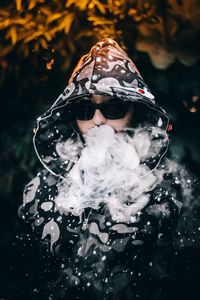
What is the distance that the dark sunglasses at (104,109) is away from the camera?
7.77 feet

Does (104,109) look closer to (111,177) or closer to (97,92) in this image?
(97,92)

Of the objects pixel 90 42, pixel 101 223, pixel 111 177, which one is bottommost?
pixel 101 223

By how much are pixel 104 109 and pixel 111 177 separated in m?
0.36

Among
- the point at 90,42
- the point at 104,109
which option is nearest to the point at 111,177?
the point at 104,109

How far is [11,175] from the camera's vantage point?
3.33 metres

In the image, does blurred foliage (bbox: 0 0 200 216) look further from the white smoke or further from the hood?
the white smoke

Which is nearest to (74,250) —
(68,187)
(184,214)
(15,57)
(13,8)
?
(68,187)

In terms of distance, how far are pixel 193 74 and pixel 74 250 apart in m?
1.33

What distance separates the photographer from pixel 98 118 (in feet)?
7.72

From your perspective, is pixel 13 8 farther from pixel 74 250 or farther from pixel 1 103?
pixel 74 250

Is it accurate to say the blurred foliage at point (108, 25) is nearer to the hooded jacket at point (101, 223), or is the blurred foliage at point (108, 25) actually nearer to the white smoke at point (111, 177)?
the hooded jacket at point (101, 223)

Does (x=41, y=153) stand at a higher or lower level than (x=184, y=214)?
higher

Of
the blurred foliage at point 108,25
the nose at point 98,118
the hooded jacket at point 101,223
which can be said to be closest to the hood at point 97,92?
the hooded jacket at point 101,223

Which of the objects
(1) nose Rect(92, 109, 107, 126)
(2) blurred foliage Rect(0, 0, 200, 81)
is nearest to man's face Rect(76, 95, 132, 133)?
(1) nose Rect(92, 109, 107, 126)
